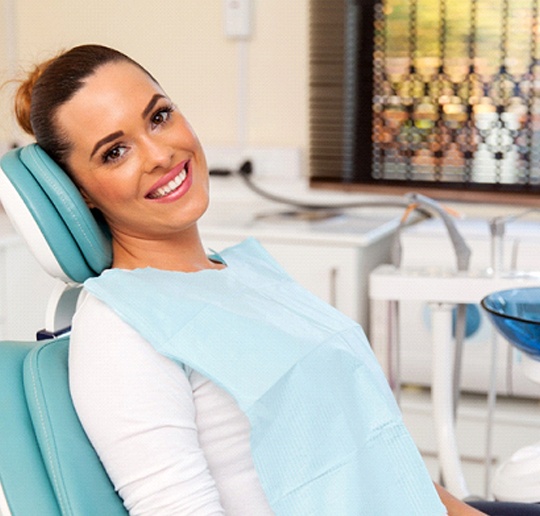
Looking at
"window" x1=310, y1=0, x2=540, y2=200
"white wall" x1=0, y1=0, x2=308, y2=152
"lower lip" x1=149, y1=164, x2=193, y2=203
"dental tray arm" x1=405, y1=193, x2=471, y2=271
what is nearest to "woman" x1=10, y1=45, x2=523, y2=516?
"lower lip" x1=149, y1=164, x2=193, y2=203

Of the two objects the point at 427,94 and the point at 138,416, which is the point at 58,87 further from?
the point at 427,94

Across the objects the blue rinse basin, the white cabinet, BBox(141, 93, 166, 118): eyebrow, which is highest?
BBox(141, 93, 166, 118): eyebrow

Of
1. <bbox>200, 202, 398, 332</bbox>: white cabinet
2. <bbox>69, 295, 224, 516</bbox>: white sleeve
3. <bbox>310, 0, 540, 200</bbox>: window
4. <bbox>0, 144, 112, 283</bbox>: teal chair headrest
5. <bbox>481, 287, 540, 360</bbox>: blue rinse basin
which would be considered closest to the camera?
<bbox>69, 295, 224, 516</bbox>: white sleeve

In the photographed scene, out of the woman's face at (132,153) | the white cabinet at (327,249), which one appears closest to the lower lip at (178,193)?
the woman's face at (132,153)

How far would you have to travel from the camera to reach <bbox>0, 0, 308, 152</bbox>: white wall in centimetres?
303

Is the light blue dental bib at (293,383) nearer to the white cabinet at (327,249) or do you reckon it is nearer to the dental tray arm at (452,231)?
A: the dental tray arm at (452,231)

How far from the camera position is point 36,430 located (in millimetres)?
1029

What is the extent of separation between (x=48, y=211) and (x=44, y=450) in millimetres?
283

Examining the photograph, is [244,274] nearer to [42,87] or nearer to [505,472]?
[42,87]

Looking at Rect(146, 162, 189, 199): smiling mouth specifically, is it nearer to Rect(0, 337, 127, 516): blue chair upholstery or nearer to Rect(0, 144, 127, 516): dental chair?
Rect(0, 144, 127, 516): dental chair

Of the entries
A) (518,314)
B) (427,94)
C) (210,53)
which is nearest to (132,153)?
(518,314)

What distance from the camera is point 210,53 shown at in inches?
123

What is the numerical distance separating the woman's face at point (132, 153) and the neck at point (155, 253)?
3cm

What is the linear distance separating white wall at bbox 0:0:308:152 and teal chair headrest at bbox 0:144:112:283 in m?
1.95
